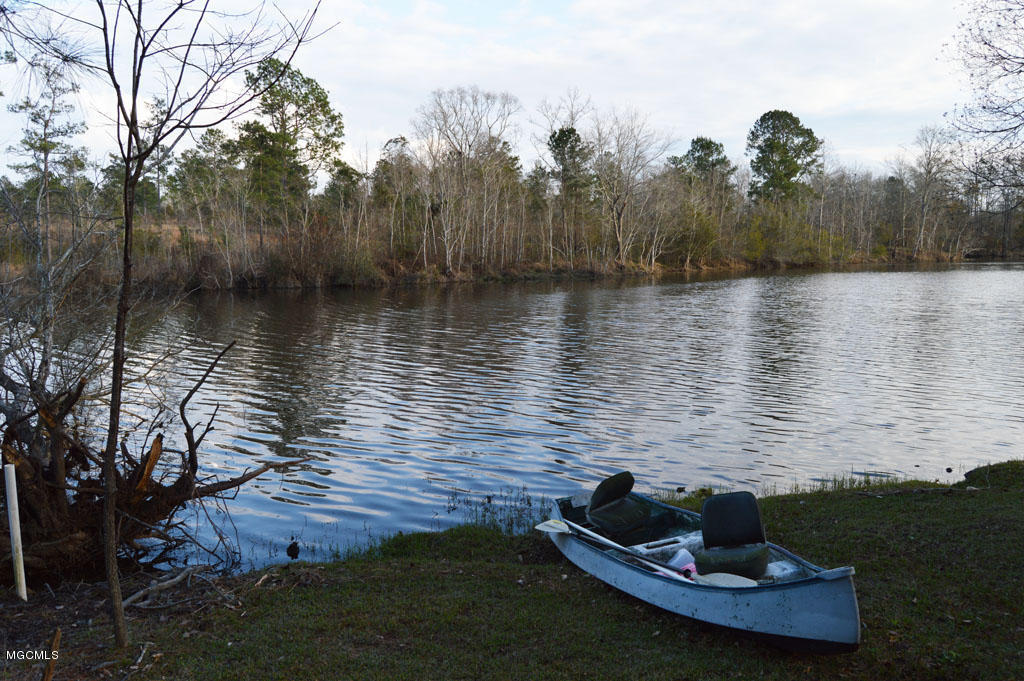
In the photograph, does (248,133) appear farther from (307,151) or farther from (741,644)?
(741,644)

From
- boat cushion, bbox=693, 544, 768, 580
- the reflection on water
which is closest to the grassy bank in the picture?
boat cushion, bbox=693, 544, 768, 580

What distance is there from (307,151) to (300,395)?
43.8 meters

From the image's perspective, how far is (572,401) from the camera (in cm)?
1800

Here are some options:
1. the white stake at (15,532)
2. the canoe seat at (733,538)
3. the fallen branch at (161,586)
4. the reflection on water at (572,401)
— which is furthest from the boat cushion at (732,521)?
the white stake at (15,532)

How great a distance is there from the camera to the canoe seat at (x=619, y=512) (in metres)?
8.50

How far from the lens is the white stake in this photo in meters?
6.87

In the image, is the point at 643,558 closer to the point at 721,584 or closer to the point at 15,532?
the point at 721,584

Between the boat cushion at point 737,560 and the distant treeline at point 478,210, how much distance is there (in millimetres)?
32523

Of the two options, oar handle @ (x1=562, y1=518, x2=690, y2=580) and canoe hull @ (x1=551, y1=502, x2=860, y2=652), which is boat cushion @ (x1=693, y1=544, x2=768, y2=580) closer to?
oar handle @ (x1=562, y1=518, x2=690, y2=580)

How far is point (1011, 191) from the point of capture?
10.3 metres

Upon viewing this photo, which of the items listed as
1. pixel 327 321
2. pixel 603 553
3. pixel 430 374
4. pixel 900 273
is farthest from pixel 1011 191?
pixel 900 273

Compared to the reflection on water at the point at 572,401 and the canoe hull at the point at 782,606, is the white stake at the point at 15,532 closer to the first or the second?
the reflection on water at the point at 572,401

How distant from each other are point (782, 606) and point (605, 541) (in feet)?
7.68

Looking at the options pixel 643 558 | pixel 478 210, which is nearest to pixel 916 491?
pixel 643 558
